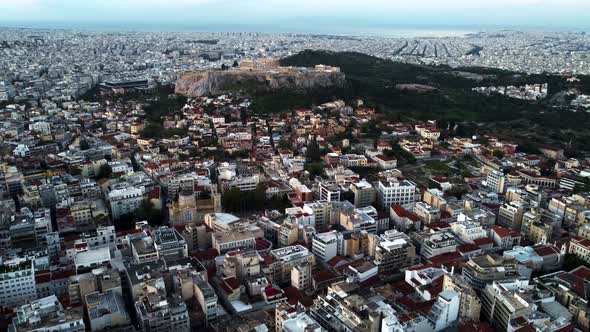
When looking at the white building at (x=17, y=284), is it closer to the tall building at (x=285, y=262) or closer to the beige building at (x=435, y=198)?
the tall building at (x=285, y=262)

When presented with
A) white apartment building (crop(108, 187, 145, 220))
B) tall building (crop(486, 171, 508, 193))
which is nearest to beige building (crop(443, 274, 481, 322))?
tall building (crop(486, 171, 508, 193))

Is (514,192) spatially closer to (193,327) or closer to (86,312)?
(193,327)

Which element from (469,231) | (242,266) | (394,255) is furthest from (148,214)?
(469,231)

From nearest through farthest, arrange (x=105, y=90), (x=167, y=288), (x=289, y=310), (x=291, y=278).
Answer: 1. (x=289, y=310)
2. (x=167, y=288)
3. (x=291, y=278)
4. (x=105, y=90)

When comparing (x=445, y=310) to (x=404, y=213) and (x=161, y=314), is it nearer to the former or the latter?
(x=404, y=213)

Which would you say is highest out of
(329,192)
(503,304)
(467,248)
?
(329,192)

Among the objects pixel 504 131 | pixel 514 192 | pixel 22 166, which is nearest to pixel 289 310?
pixel 514 192
